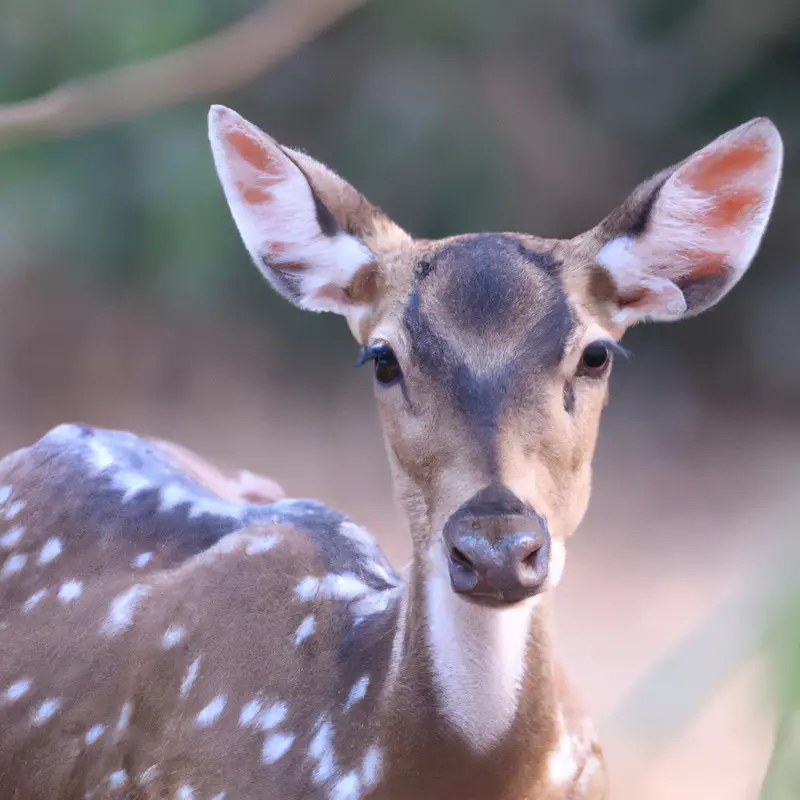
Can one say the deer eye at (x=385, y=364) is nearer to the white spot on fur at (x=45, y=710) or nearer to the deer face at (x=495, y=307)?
the deer face at (x=495, y=307)

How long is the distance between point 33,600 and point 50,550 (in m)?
0.13

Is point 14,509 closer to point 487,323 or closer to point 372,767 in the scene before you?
point 372,767

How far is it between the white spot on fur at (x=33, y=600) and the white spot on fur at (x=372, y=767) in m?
1.07

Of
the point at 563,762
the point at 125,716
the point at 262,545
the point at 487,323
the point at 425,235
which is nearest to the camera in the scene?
the point at 487,323

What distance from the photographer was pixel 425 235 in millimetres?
6848

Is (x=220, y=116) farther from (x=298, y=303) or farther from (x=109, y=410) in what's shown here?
(x=109, y=410)

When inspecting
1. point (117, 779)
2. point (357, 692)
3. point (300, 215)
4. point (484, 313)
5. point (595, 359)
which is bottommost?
point (117, 779)

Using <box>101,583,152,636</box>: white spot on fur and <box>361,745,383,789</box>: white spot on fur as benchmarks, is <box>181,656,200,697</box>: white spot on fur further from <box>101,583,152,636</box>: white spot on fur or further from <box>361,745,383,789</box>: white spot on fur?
<box>361,745,383,789</box>: white spot on fur

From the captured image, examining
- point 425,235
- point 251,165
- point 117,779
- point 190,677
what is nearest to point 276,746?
point 190,677

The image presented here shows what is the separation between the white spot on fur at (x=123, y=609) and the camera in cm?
273

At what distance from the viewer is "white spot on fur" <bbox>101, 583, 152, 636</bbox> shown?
273 centimetres

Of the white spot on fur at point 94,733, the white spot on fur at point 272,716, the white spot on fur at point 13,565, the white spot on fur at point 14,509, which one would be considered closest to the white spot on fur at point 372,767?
the white spot on fur at point 272,716

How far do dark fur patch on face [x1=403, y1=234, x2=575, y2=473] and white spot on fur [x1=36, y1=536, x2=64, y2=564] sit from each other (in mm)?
1224

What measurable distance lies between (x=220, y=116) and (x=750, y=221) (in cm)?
104
